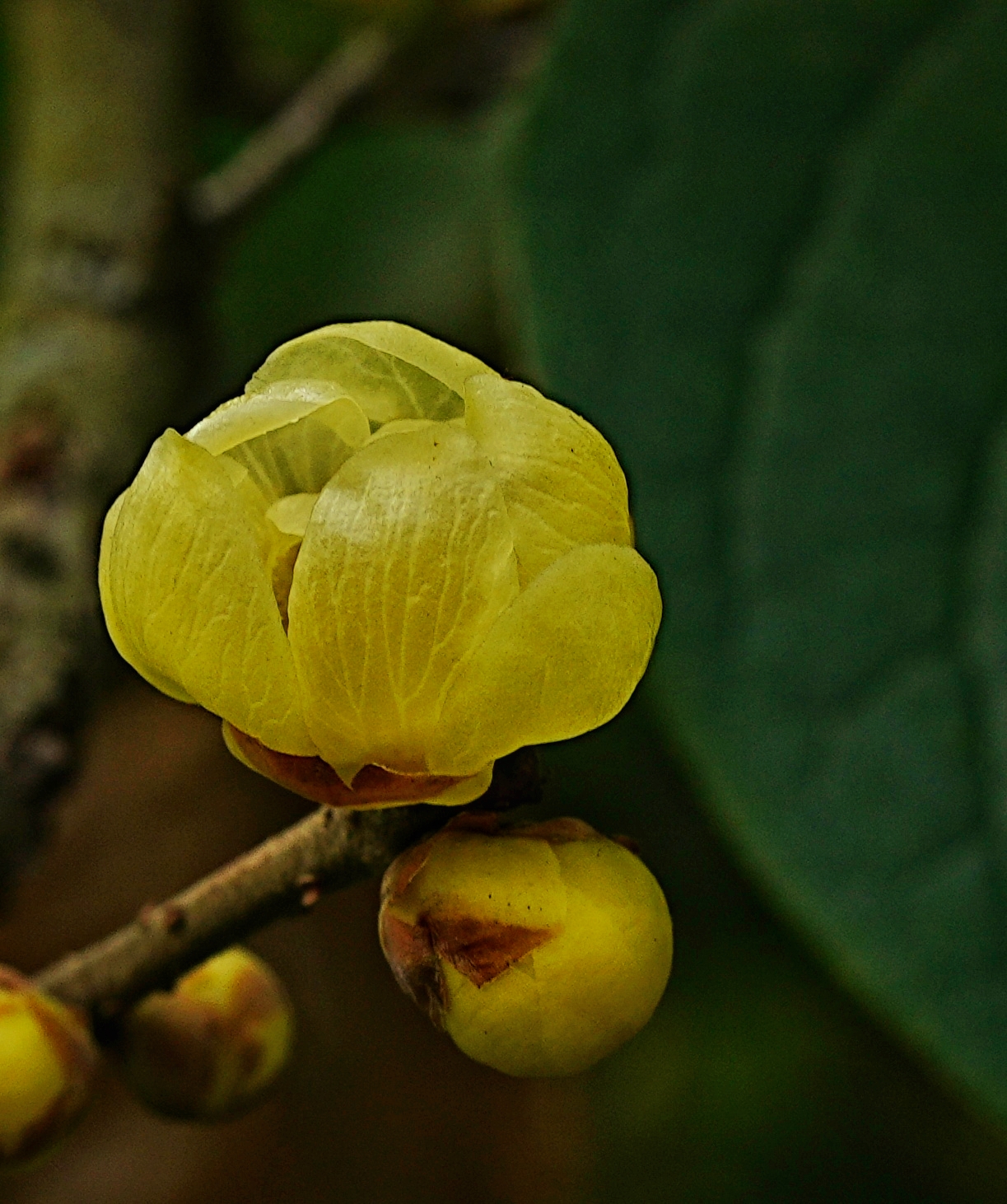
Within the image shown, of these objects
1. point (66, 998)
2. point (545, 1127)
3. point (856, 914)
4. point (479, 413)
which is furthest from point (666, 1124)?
point (479, 413)

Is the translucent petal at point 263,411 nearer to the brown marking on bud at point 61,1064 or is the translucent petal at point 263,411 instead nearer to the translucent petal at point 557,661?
the translucent petal at point 557,661

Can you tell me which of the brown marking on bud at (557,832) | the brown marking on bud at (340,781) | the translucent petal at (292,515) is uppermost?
the translucent petal at (292,515)

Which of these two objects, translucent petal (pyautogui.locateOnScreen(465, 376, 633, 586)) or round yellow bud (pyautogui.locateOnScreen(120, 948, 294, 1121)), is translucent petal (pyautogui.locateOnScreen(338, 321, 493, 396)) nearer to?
translucent petal (pyautogui.locateOnScreen(465, 376, 633, 586))

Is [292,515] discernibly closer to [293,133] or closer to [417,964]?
[417,964]

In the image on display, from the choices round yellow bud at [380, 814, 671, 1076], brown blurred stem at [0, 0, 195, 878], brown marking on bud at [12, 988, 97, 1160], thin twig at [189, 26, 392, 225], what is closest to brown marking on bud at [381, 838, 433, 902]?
round yellow bud at [380, 814, 671, 1076]

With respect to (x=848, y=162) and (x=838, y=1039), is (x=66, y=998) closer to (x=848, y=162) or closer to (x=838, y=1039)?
(x=848, y=162)

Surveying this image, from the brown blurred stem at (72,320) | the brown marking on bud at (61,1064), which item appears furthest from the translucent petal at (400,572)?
the brown blurred stem at (72,320)

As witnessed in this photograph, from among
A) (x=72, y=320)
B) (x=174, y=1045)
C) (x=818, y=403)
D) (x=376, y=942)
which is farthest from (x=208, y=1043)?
(x=376, y=942)
